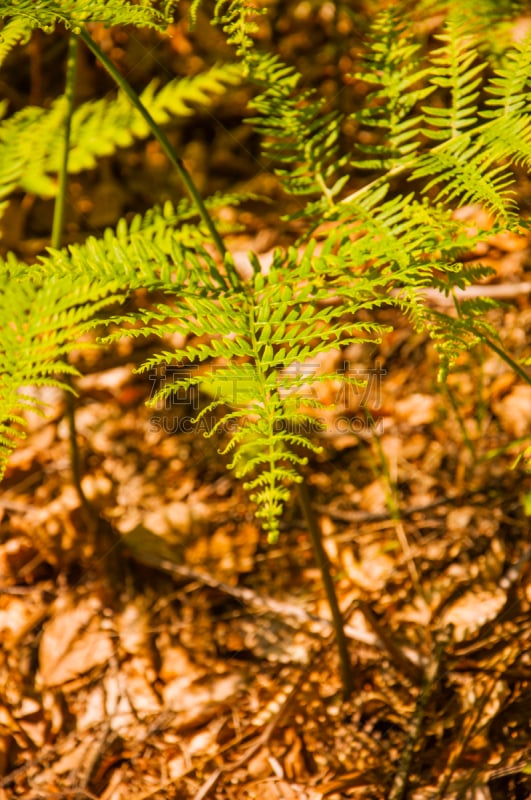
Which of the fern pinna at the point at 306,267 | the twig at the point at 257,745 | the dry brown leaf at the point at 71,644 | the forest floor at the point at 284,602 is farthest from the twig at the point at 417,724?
the dry brown leaf at the point at 71,644

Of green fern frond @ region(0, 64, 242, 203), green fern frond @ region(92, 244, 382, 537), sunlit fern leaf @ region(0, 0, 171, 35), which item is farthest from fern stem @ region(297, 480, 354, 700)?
green fern frond @ region(0, 64, 242, 203)

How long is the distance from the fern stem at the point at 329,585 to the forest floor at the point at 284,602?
0.21 ft

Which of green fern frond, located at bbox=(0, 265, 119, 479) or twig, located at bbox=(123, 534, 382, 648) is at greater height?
green fern frond, located at bbox=(0, 265, 119, 479)

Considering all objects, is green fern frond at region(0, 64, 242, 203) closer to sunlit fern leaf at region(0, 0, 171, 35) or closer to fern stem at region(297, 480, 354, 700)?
sunlit fern leaf at region(0, 0, 171, 35)

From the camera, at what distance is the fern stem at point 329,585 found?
4.71 feet

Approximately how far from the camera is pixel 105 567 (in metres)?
2.03

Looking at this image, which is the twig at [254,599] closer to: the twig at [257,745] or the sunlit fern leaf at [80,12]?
the twig at [257,745]

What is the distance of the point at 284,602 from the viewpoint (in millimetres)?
1881

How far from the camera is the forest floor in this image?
1525 mm

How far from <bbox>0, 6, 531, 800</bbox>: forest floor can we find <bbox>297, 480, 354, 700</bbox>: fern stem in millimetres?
63

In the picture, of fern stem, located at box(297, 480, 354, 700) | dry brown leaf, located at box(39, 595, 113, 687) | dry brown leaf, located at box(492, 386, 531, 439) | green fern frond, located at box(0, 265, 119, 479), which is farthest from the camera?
dry brown leaf, located at box(492, 386, 531, 439)

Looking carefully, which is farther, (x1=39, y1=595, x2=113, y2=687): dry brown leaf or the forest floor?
(x1=39, y1=595, x2=113, y2=687): dry brown leaf

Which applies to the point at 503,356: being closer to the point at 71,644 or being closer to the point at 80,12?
the point at 80,12


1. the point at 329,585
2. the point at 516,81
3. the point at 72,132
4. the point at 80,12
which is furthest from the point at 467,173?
the point at 72,132
